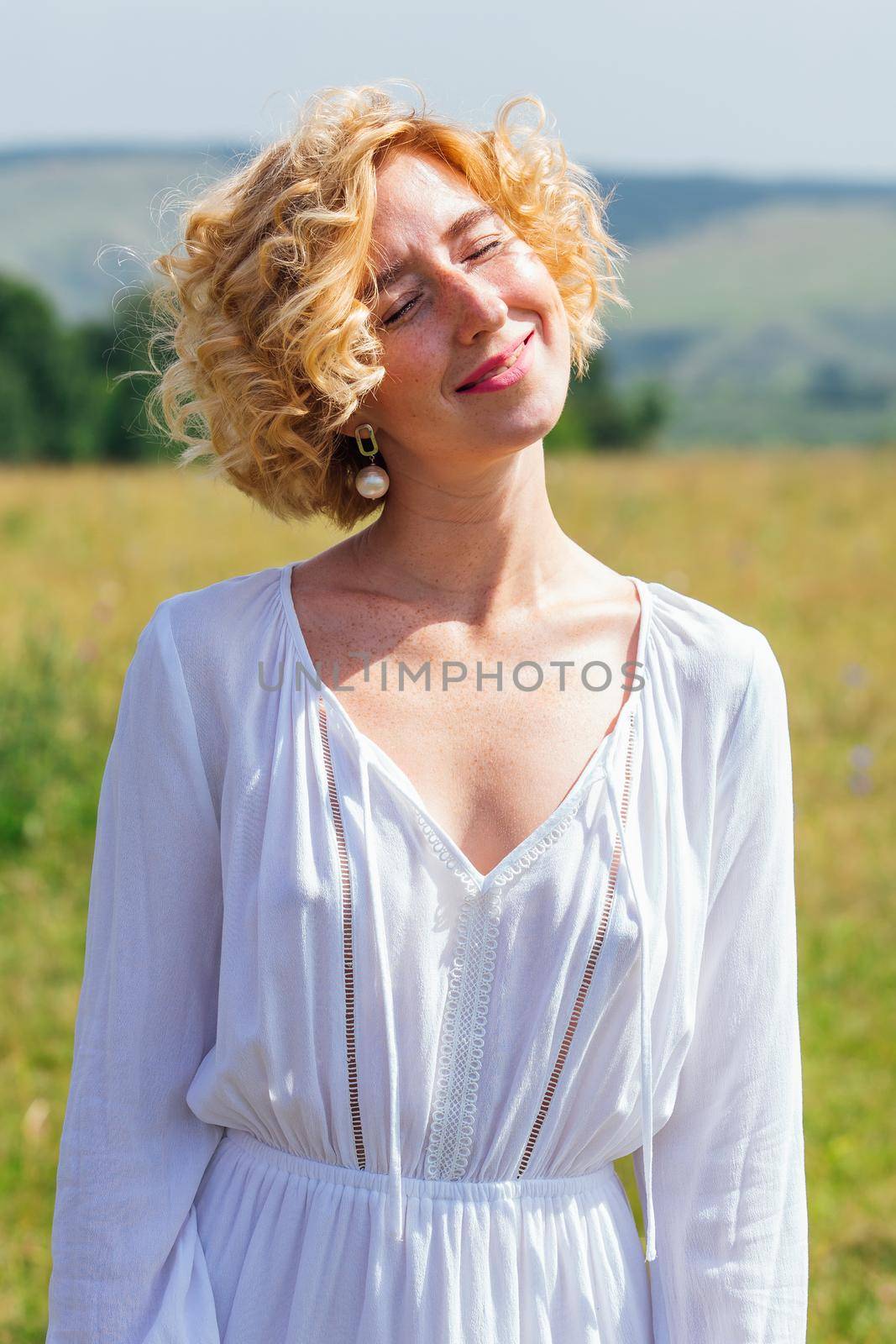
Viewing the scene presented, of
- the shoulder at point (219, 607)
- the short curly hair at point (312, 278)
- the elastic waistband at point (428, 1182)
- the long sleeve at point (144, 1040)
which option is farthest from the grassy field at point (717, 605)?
the elastic waistband at point (428, 1182)

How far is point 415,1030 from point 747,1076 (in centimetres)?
42

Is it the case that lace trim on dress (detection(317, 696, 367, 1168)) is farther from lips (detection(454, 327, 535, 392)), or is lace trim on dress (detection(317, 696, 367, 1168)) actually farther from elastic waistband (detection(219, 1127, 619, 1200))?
lips (detection(454, 327, 535, 392))

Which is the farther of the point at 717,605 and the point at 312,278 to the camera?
the point at 717,605

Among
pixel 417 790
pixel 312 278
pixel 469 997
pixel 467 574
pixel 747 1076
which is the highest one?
pixel 312 278

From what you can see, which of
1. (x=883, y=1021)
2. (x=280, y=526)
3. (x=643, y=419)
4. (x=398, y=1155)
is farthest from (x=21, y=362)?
(x=398, y=1155)

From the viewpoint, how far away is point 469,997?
1595 millimetres

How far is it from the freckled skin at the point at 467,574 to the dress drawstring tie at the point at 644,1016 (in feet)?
0.27

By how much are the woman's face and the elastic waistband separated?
2.82ft

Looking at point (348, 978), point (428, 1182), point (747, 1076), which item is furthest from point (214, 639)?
point (747, 1076)

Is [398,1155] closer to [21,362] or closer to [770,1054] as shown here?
[770,1054]

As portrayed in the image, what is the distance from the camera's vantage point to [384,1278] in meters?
1.59

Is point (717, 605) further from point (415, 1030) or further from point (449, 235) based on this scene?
point (415, 1030)

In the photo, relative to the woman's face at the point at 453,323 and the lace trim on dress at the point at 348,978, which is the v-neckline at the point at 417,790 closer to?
the lace trim on dress at the point at 348,978

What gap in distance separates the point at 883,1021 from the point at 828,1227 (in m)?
0.97
